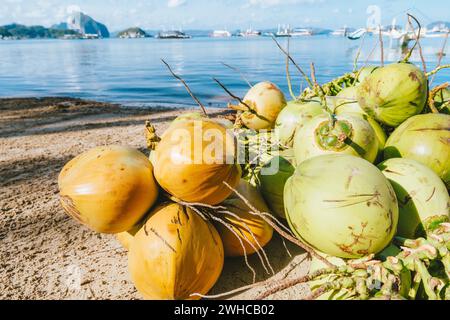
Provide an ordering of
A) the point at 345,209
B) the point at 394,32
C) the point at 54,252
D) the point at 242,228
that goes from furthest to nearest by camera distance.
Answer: the point at 394,32 < the point at 54,252 < the point at 242,228 < the point at 345,209

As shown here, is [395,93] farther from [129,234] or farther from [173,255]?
[129,234]

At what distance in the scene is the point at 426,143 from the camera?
2145 millimetres

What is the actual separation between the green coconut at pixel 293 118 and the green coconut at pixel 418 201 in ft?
2.68

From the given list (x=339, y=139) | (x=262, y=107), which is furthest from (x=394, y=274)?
(x=262, y=107)

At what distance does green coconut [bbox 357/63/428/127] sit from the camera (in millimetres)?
2256

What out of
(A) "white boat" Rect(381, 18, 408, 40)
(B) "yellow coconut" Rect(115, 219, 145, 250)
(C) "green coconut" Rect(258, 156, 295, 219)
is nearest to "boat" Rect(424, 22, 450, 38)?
(A) "white boat" Rect(381, 18, 408, 40)

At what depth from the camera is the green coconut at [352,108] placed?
243 cm

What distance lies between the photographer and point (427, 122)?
220 centimetres

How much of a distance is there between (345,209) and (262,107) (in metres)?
1.55

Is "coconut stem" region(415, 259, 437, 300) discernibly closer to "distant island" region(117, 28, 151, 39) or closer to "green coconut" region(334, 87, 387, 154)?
"green coconut" region(334, 87, 387, 154)

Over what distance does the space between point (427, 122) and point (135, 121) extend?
19.5 feet

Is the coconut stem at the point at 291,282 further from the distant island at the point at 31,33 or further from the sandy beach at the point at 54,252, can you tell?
the distant island at the point at 31,33

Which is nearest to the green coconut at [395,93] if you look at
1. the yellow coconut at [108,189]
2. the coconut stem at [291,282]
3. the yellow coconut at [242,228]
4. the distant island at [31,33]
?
the yellow coconut at [242,228]
